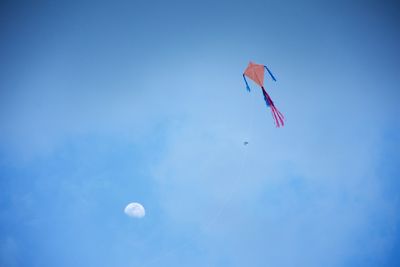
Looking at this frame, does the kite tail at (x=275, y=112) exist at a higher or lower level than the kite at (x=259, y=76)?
lower

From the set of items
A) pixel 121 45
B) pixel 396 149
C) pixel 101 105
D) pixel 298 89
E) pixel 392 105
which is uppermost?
pixel 121 45

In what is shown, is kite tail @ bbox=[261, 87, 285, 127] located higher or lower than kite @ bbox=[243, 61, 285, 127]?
lower

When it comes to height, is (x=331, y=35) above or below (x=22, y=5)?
below

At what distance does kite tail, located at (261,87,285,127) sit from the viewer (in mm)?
4961

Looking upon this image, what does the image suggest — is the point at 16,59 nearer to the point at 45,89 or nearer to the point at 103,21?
the point at 45,89

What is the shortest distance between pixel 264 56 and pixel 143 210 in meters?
3.35

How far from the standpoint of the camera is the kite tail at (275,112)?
4961 millimetres

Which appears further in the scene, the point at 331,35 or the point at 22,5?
the point at 331,35

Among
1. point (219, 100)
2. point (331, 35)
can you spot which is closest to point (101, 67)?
point (219, 100)

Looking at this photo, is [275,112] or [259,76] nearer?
[259,76]

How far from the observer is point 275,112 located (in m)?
5.05

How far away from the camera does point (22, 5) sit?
4.86 meters

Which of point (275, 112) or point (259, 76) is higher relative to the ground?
point (259, 76)

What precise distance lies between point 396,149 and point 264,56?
9.21ft
